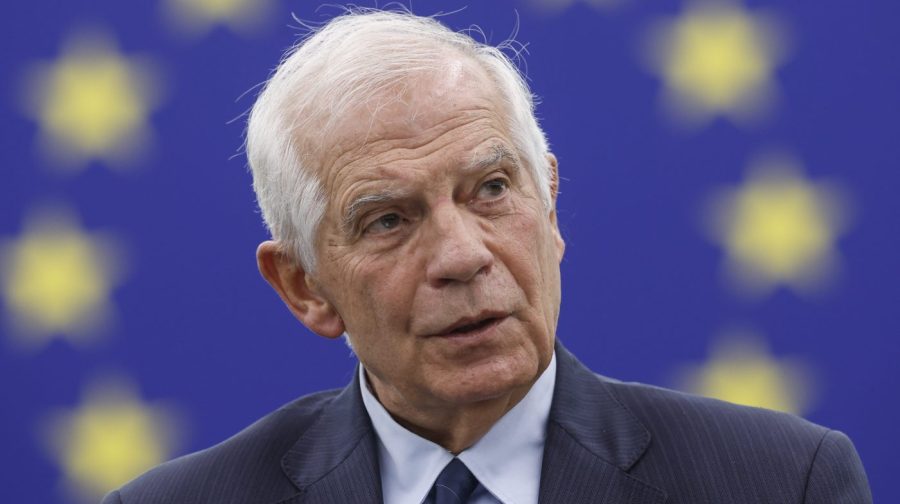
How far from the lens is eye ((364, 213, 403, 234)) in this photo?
7.64ft

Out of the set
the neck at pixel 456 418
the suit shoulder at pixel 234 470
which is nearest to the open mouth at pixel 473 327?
the neck at pixel 456 418

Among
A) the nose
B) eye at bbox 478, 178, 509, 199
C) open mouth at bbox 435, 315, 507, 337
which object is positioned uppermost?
eye at bbox 478, 178, 509, 199

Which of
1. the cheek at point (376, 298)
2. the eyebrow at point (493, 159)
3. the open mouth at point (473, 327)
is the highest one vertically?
the eyebrow at point (493, 159)

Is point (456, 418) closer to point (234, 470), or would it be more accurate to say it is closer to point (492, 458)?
point (492, 458)

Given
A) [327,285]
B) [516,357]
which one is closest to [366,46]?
[327,285]

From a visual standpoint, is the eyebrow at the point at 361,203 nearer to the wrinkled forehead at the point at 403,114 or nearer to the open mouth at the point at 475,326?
the wrinkled forehead at the point at 403,114

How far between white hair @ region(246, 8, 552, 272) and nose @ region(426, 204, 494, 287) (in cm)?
24

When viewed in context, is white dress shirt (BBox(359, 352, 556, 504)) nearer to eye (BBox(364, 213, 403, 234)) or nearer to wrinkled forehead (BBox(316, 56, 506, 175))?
eye (BBox(364, 213, 403, 234))

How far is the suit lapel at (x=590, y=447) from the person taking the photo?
2.32 m

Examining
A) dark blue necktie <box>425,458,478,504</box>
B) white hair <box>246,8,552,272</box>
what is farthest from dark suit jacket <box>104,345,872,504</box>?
white hair <box>246,8,552,272</box>

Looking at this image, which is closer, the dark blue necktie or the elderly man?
the elderly man

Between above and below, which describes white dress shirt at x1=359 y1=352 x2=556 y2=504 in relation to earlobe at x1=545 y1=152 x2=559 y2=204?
below

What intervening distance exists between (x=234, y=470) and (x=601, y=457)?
2.58 ft

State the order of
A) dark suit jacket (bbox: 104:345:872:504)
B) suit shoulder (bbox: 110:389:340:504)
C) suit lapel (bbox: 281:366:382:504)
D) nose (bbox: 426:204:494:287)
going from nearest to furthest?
nose (bbox: 426:204:494:287), dark suit jacket (bbox: 104:345:872:504), suit lapel (bbox: 281:366:382:504), suit shoulder (bbox: 110:389:340:504)
